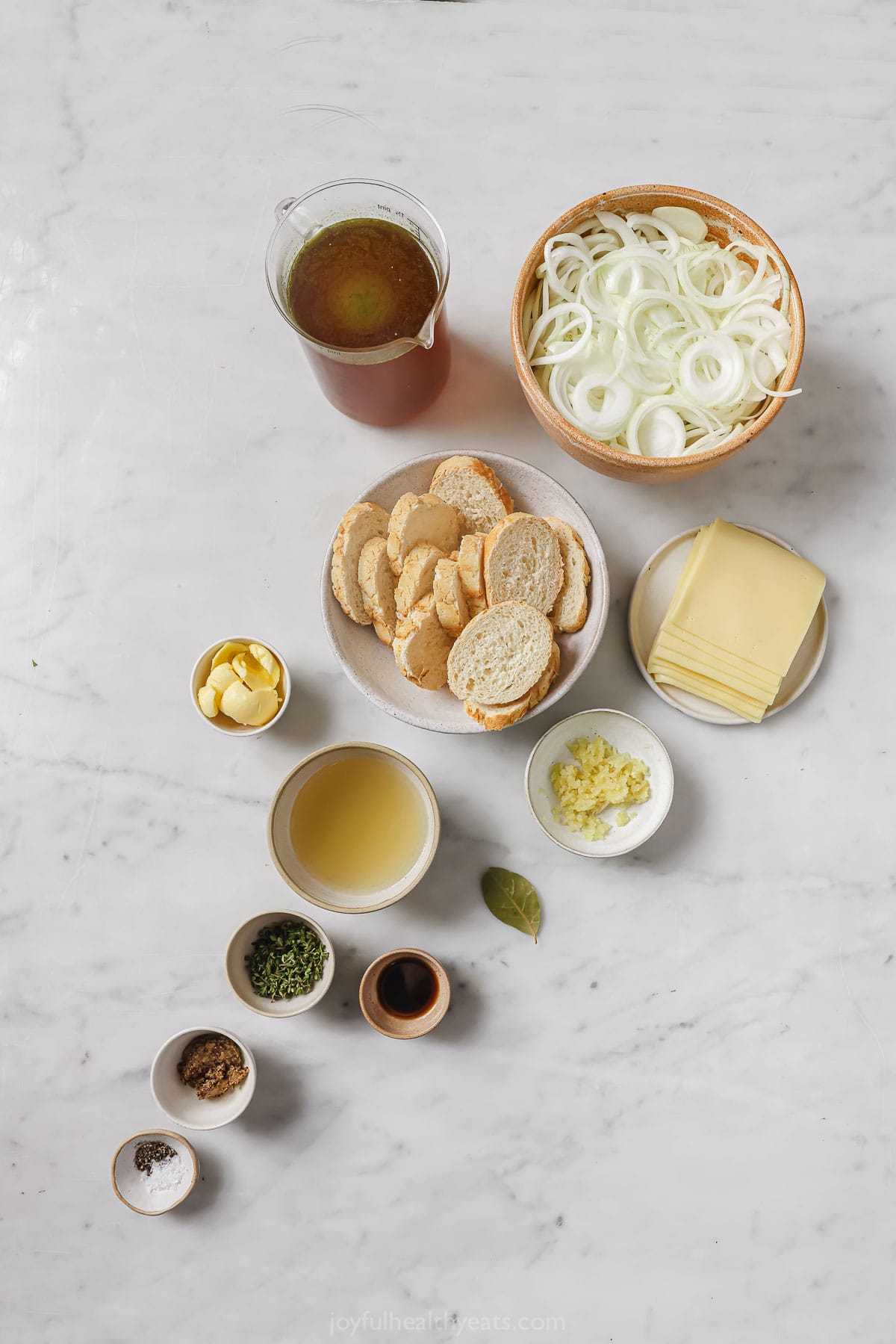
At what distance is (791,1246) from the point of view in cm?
176

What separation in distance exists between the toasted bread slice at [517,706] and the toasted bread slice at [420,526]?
0.28 metres

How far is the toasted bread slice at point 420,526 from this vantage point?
5.13ft

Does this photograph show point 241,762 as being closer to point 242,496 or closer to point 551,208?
point 242,496

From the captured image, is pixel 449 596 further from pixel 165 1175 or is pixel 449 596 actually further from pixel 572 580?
pixel 165 1175

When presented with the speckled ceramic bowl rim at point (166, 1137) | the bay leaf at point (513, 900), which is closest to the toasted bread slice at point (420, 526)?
the bay leaf at point (513, 900)

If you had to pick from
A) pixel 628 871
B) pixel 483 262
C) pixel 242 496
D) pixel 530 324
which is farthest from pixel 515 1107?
pixel 483 262

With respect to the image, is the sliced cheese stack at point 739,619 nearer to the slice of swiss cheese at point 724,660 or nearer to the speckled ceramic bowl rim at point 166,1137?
the slice of swiss cheese at point 724,660

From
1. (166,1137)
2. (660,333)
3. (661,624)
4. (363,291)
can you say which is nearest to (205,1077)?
(166,1137)

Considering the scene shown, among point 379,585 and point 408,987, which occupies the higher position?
point 379,585

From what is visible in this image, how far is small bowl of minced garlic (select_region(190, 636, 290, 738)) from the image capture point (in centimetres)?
168

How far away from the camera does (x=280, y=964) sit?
1728 millimetres

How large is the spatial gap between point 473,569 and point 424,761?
0.43 meters

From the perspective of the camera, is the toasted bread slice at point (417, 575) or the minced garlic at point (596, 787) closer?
the toasted bread slice at point (417, 575)

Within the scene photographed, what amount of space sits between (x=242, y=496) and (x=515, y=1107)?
1.34 meters
